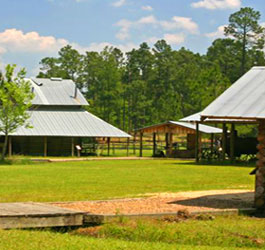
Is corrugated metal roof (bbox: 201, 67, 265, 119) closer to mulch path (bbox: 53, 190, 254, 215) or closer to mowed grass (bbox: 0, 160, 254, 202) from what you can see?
mulch path (bbox: 53, 190, 254, 215)

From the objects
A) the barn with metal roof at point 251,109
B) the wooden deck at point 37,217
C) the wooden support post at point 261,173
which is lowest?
the wooden deck at point 37,217

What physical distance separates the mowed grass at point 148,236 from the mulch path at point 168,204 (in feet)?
3.31

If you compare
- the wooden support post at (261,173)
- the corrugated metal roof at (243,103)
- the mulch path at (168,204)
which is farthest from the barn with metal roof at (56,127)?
the wooden support post at (261,173)

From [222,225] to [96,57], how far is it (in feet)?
304

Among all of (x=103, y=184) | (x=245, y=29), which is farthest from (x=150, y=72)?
(x=103, y=184)

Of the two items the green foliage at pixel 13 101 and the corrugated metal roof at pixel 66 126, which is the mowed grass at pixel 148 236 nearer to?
the green foliage at pixel 13 101

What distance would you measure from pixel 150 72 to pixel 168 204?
9108cm

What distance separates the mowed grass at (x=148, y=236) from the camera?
434 inches

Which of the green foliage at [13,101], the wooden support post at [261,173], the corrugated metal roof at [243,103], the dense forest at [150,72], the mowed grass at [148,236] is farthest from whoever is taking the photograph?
the dense forest at [150,72]

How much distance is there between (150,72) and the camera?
106375mm

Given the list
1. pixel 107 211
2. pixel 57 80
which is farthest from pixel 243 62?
pixel 107 211

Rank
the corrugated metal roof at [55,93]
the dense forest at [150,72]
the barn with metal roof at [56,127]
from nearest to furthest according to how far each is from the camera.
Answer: the barn with metal roof at [56,127] → the corrugated metal roof at [55,93] → the dense forest at [150,72]

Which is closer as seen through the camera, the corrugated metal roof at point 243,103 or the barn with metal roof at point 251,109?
the barn with metal roof at point 251,109

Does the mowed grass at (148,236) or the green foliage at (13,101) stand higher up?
the green foliage at (13,101)
